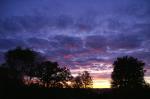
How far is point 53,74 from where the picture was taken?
93.7m

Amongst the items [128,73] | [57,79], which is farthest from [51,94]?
[57,79]

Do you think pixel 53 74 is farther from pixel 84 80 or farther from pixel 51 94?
pixel 51 94

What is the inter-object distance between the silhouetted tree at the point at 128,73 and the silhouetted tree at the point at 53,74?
66.0ft

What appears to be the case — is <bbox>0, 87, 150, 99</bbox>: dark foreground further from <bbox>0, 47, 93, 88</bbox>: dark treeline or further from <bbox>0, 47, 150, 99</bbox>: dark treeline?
<bbox>0, 47, 93, 88</bbox>: dark treeline

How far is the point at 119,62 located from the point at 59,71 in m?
23.3

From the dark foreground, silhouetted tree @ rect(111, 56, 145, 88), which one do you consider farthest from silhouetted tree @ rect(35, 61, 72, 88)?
the dark foreground

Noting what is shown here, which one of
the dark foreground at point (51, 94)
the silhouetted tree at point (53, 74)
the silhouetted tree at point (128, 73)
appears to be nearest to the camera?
the dark foreground at point (51, 94)

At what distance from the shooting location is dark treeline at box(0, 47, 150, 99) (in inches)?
1562

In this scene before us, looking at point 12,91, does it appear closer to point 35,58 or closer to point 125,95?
point 125,95

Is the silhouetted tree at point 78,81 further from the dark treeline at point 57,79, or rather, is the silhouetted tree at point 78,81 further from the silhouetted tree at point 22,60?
the silhouetted tree at point 22,60

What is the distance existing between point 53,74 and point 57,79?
2.27 meters

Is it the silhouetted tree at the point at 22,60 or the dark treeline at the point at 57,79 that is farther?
the silhouetted tree at the point at 22,60

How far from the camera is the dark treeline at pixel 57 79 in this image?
39.7 m

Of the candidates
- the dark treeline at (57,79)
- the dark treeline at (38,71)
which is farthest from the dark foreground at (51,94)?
the dark treeline at (38,71)
